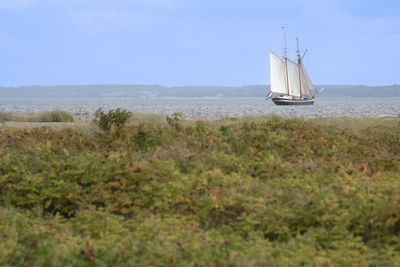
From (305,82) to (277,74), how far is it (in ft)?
31.5

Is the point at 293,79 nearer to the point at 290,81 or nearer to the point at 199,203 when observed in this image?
the point at 290,81

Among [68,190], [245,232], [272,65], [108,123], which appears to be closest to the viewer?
[245,232]

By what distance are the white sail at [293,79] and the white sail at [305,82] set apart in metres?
0.90

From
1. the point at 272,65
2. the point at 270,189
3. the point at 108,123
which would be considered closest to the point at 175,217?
the point at 270,189

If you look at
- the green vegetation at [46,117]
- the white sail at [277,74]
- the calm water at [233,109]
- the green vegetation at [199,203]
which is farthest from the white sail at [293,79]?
the green vegetation at [199,203]

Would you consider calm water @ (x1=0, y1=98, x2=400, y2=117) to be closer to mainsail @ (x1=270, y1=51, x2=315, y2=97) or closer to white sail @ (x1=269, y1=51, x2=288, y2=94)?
mainsail @ (x1=270, y1=51, x2=315, y2=97)

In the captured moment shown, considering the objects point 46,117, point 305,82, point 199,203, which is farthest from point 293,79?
point 199,203

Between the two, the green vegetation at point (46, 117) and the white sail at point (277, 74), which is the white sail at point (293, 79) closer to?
the white sail at point (277, 74)

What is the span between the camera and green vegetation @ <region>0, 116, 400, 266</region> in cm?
478

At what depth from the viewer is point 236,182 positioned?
278 inches

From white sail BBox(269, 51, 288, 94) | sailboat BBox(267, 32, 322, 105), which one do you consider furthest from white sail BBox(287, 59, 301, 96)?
white sail BBox(269, 51, 288, 94)

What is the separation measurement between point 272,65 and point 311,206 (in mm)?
67515

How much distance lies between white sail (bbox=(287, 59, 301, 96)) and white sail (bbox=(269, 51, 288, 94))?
3746mm

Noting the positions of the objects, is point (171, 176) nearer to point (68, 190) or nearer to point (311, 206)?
point (68, 190)
